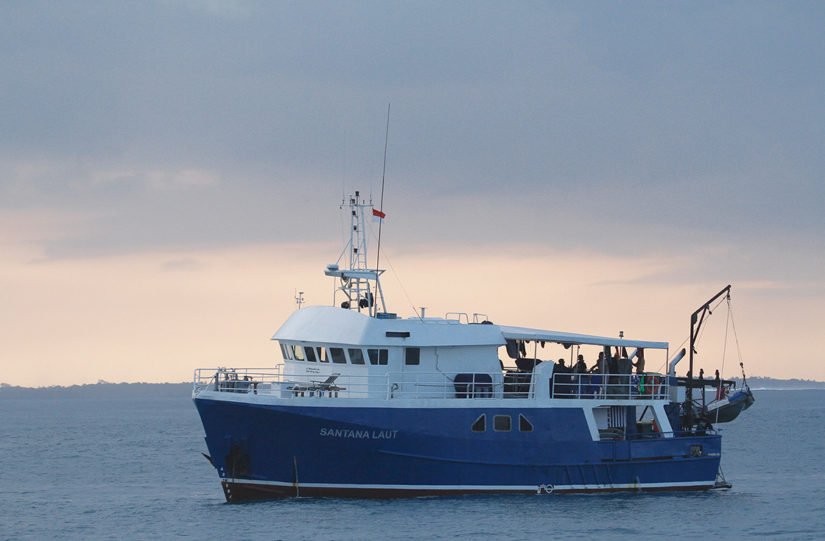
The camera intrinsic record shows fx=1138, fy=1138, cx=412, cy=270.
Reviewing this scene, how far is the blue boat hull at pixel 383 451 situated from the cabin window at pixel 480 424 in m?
0.09

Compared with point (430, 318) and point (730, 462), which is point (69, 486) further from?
point (730, 462)

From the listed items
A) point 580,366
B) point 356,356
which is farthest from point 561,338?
point 356,356

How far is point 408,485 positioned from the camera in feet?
102

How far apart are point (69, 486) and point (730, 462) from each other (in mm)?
28752

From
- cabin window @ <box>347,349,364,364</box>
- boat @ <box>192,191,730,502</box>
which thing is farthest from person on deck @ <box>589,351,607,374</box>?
cabin window @ <box>347,349,364,364</box>

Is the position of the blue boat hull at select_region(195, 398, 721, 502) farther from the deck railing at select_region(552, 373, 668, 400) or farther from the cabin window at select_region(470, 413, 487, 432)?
the deck railing at select_region(552, 373, 668, 400)

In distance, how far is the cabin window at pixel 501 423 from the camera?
31.6m

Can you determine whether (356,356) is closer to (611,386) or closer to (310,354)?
(310,354)

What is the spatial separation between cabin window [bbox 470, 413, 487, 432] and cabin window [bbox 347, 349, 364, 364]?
368cm

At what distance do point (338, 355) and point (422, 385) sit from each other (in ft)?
8.62

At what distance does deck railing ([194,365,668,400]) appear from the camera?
1235 inches

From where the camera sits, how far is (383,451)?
30.6 metres

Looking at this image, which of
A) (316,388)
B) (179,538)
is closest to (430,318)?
(316,388)

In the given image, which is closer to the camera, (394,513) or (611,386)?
(394,513)
